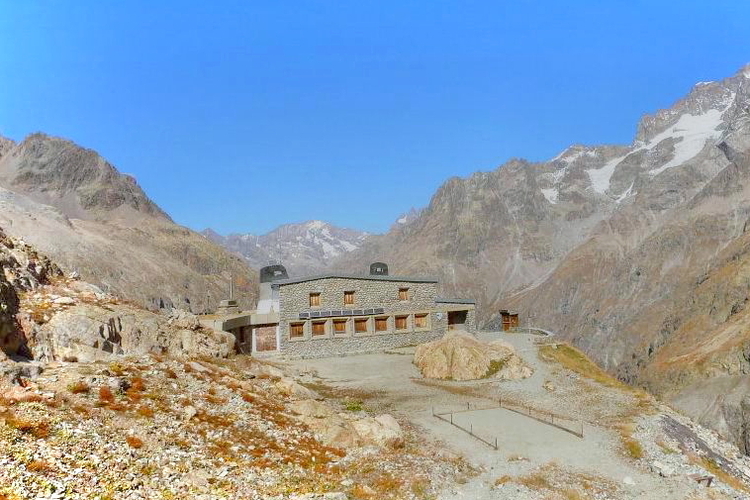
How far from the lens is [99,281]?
124 meters

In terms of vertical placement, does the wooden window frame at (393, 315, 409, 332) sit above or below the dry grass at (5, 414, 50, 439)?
above

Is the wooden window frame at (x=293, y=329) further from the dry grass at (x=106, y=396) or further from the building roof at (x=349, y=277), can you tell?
the dry grass at (x=106, y=396)

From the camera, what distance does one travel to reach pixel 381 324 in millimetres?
48750

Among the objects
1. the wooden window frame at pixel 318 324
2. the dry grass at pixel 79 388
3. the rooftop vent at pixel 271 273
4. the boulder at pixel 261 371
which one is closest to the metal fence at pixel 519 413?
the boulder at pixel 261 371

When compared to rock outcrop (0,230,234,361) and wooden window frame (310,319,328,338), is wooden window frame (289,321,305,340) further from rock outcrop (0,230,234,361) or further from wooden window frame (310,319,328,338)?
rock outcrop (0,230,234,361)

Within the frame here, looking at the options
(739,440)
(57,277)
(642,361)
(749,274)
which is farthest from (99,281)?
(749,274)

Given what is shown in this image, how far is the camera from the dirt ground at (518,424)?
1848cm

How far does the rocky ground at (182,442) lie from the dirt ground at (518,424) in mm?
1574

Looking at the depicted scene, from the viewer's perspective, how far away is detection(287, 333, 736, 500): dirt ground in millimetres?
18484

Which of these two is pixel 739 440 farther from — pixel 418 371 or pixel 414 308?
pixel 418 371

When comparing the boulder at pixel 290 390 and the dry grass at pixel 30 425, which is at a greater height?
the dry grass at pixel 30 425

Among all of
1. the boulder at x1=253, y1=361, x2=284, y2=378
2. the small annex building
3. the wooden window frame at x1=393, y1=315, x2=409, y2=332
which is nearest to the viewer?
the boulder at x1=253, y1=361, x2=284, y2=378

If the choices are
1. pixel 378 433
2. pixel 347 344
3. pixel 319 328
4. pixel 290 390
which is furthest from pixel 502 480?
pixel 319 328

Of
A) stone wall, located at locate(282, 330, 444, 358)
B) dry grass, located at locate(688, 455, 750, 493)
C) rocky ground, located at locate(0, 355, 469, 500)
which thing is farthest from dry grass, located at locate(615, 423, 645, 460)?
stone wall, located at locate(282, 330, 444, 358)
